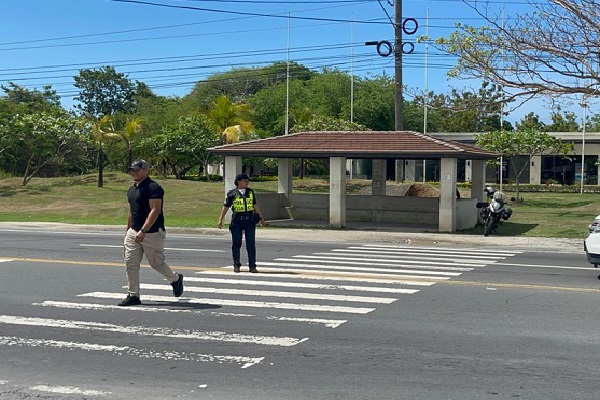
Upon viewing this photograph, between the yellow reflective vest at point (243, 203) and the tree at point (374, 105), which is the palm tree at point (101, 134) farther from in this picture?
the yellow reflective vest at point (243, 203)

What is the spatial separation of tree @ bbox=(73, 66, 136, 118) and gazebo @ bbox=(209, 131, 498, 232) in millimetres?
68513

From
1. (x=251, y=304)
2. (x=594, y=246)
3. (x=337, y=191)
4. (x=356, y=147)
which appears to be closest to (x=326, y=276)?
(x=251, y=304)

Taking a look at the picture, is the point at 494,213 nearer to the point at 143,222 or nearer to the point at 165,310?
the point at 165,310

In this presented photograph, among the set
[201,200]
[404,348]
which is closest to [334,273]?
[404,348]

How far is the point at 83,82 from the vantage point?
9575cm

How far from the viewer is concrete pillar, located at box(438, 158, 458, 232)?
2458 centimetres

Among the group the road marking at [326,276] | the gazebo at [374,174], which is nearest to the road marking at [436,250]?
the gazebo at [374,174]

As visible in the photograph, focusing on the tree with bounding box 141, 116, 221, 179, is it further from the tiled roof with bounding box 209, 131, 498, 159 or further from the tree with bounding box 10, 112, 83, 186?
the tiled roof with bounding box 209, 131, 498, 159

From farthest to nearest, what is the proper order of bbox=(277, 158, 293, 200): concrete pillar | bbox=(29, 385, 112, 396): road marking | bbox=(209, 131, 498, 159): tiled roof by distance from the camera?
bbox=(277, 158, 293, 200): concrete pillar → bbox=(209, 131, 498, 159): tiled roof → bbox=(29, 385, 112, 396): road marking

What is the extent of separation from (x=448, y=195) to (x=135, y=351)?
17970mm

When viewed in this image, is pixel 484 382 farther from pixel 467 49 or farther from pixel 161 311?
pixel 467 49

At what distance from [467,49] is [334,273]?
438 inches

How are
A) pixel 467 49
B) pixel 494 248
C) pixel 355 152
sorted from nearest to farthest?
1. pixel 494 248
2. pixel 467 49
3. pixel 355 152

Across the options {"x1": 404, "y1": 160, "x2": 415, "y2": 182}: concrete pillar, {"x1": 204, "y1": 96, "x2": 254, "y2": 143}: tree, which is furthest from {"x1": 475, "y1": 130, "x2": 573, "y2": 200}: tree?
{"x1": 404, "y1": 160, "x2": 415, "y2": 182}: concrete pillar
